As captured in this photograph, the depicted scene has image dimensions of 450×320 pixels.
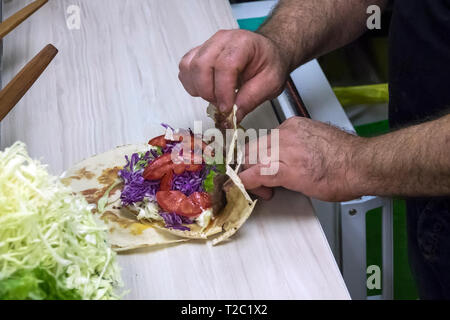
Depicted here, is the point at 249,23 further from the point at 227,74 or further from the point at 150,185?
the point at 150,185

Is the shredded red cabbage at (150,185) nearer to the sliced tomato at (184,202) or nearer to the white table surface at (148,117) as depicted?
the sliced tomato at (184,202)

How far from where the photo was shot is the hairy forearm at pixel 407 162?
1.08 meters

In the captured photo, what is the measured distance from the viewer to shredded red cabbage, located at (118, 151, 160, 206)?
1.20m

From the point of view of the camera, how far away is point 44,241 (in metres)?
0.77

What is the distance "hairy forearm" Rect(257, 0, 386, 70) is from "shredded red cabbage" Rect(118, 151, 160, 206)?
484 millimetres

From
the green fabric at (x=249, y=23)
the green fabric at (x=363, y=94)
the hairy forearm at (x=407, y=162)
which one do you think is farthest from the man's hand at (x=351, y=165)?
the green fabric at (x=249, y=23)

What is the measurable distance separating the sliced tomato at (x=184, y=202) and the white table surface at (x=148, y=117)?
74mm

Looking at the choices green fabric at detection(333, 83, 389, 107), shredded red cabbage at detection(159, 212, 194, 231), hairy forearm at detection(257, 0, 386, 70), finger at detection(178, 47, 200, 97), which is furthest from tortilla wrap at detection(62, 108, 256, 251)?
green fabric at detection(333, 83, 389, 107)

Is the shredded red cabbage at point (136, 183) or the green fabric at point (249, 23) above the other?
the green fabric at point (249, 23)

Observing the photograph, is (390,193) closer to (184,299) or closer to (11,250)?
(184,299)

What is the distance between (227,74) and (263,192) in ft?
0.92

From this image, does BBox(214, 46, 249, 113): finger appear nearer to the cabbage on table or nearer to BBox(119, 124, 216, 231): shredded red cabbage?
BBox(119, 124, 216, 231): shredded red cabbage

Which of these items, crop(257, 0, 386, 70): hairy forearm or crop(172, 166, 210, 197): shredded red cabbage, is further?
crop(257, 0, 386, 70): hairy forearm

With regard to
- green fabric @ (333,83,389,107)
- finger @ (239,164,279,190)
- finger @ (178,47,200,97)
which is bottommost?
finger @ (239,164,279,190)
